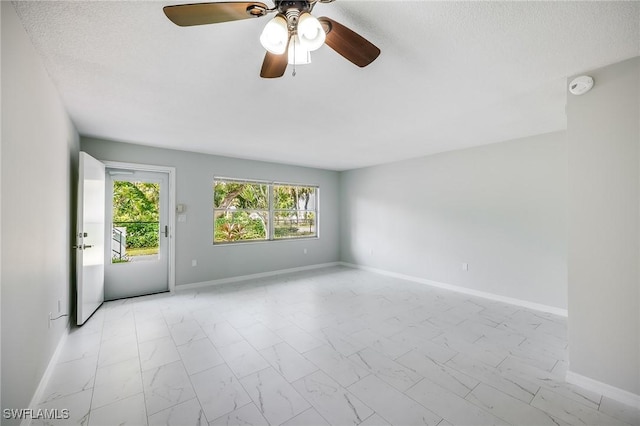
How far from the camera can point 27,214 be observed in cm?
169

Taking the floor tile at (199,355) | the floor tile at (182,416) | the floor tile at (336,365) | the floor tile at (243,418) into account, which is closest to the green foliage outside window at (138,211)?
the floor tile at (199,355)

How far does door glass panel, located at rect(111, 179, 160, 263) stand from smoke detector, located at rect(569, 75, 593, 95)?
5.14 metres

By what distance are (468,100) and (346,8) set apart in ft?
5.51

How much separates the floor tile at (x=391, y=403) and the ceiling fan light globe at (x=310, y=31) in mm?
2197

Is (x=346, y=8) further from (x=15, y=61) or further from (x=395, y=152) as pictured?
(x=395, y=152)

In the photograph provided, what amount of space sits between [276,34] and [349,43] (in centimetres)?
38

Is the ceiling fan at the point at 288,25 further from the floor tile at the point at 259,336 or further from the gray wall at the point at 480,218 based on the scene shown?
the gray wall at the point at 480,218

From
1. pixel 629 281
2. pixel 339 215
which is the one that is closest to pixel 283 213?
pixel 339 215

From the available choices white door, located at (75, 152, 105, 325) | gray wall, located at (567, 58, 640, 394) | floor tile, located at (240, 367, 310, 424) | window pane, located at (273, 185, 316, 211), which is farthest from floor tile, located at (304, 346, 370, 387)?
window pane, located at (273, 185, 316, 211)

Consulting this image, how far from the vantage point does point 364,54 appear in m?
1.44

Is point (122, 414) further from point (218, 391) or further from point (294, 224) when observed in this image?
point (294, 224)

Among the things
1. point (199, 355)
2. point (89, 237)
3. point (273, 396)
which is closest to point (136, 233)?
point (89, 237)

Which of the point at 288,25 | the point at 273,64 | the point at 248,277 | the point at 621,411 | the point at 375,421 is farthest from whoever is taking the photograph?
the point at 248,277

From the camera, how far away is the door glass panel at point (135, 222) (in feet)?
13.0
